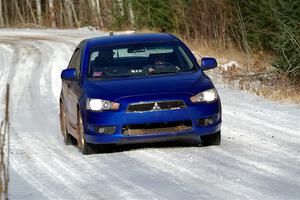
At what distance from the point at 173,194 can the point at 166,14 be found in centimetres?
2560

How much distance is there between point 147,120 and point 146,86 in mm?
552

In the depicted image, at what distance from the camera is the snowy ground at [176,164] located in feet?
24.2

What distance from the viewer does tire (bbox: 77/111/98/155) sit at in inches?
406

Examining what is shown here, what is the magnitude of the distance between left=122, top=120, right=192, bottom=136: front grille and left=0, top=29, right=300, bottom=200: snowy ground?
0.24 metres

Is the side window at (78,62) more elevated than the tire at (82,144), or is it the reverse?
the side window at (78,62)

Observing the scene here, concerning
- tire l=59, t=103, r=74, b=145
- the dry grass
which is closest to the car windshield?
tire l=59, t=103, r=74, b=145

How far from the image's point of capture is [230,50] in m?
24.5

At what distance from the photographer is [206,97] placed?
10.2 m

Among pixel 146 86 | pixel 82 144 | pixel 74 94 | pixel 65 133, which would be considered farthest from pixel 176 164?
pixel 65 133

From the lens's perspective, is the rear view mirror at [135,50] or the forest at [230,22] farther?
the forest at [230,22]

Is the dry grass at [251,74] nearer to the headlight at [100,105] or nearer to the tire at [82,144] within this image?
the tire at [82,144]

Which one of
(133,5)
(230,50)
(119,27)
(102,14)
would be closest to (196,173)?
(230,50)

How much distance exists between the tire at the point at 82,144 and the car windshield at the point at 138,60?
0.67 m

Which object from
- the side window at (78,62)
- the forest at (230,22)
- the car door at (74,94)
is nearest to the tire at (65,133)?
the car door at (74,94)
